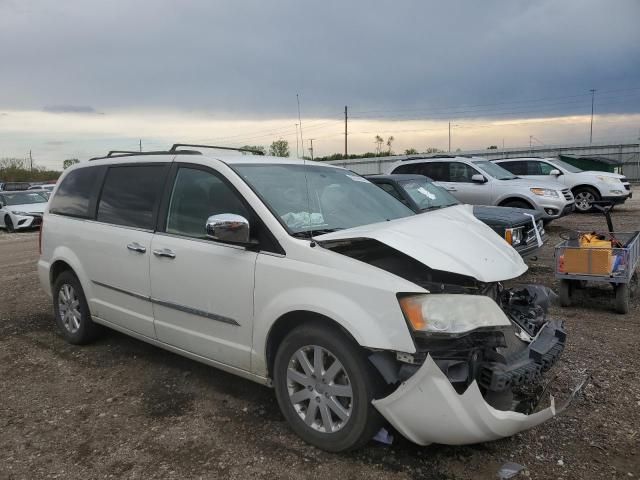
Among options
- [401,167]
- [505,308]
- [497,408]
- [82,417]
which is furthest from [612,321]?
[401,167]

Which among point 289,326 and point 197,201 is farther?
point 197,201

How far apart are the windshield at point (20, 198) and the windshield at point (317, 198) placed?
767 inches

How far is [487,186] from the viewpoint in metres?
12.0

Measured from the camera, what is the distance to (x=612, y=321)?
5.40 meters

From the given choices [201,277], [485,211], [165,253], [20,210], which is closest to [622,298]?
[485,211]

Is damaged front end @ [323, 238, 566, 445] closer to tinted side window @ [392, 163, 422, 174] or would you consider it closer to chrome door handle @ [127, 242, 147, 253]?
chrome door handle @ [127, 242, 147, 253]

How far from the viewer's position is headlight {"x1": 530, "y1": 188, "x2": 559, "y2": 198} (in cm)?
1175

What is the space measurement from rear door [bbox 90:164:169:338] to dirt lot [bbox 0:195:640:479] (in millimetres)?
544

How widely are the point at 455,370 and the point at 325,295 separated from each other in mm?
794

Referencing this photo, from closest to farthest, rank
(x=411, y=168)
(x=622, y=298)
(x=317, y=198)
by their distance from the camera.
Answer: (x=317, y=198), (x=622, y=298), (x=411, y=168)

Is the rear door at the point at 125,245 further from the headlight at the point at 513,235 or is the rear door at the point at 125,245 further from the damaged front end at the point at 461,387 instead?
the headlight at the point at 513,235

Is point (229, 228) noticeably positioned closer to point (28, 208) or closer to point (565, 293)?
point (565, 293)

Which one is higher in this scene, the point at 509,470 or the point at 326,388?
the point at 326,388

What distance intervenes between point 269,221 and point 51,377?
8.47 ft
